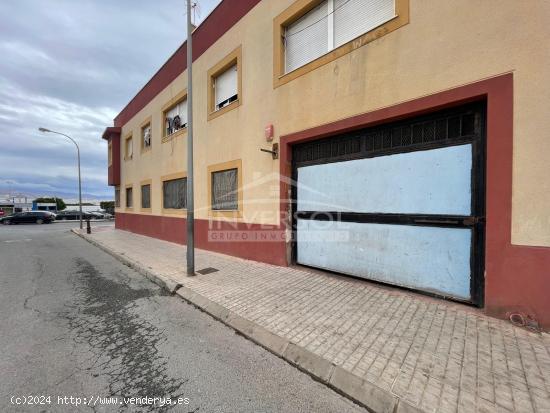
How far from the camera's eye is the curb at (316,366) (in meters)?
2.06

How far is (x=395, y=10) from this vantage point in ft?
13.8

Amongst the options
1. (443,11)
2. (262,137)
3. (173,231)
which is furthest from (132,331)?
(173,231)

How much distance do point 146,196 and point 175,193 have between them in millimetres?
3744

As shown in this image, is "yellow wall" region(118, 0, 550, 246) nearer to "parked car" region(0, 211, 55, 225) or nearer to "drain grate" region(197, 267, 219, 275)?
"drain grate" region(197, 267, 219, 275)

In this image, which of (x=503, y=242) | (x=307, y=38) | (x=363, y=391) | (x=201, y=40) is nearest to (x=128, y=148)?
(x=201, y=40)

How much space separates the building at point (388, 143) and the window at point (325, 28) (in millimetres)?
32

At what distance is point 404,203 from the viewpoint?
14.1ft

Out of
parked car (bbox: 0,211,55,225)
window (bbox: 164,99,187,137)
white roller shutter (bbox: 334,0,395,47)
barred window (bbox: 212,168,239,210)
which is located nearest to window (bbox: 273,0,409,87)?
white roller shutter (bbox: 334,0,395,47)

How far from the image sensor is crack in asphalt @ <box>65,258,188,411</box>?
2.35m

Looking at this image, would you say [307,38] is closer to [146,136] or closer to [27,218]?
[146,136]

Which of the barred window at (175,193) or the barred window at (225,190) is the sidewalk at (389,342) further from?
the barred window at (175,193)

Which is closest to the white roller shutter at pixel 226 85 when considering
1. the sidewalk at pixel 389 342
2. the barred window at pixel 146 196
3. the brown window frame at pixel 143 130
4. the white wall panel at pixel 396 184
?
the white wall panel at pixel 396 184

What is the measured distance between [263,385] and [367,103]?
14.4 feet

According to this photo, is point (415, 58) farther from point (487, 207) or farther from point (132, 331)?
point (132, 331)
